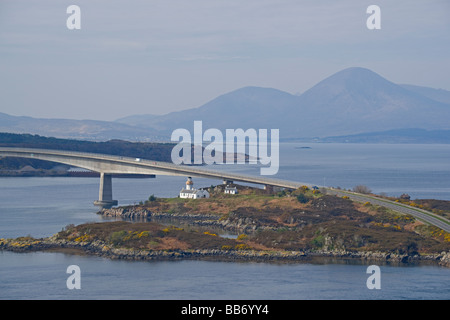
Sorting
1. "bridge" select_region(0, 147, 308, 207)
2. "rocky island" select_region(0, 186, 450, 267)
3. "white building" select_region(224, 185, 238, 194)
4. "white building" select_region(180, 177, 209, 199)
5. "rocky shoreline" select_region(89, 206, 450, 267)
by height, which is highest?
"bridge" select_region(0, 147, 308, 207)

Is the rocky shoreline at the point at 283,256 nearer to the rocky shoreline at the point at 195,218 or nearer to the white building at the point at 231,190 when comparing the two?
the rocky shoreline at the point at 195,218

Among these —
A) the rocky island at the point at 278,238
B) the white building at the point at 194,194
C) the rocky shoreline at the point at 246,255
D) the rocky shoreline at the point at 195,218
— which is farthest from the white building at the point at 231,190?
the rocky shoreline at the point at 246,255

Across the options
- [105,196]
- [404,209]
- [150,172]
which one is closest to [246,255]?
[404,209]

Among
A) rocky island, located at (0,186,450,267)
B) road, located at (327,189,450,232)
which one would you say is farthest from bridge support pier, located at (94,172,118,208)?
road, located at (327,189,450,232)

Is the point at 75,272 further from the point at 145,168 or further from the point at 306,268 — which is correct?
→ the point at 145,168

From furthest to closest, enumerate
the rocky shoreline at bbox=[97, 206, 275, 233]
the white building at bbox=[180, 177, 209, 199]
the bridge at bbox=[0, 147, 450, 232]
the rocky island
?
the white building at bbox=[180, 177, 209, 199]
the bridge at bbox=[0, 147, 450, 232]
the rocky shoreline at bbox=[97, 206, 275, 233]
the rocky island

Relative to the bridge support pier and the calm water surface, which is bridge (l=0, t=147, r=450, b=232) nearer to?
the bridge support pier

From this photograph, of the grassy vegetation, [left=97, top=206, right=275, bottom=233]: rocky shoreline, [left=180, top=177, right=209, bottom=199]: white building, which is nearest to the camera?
the grassy vegetation

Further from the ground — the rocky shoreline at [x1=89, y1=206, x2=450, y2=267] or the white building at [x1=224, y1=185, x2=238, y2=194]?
the white building at [x1=224, y1=185, x2=238, y2=194]

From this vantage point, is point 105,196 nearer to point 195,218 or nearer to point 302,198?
point 195,218
